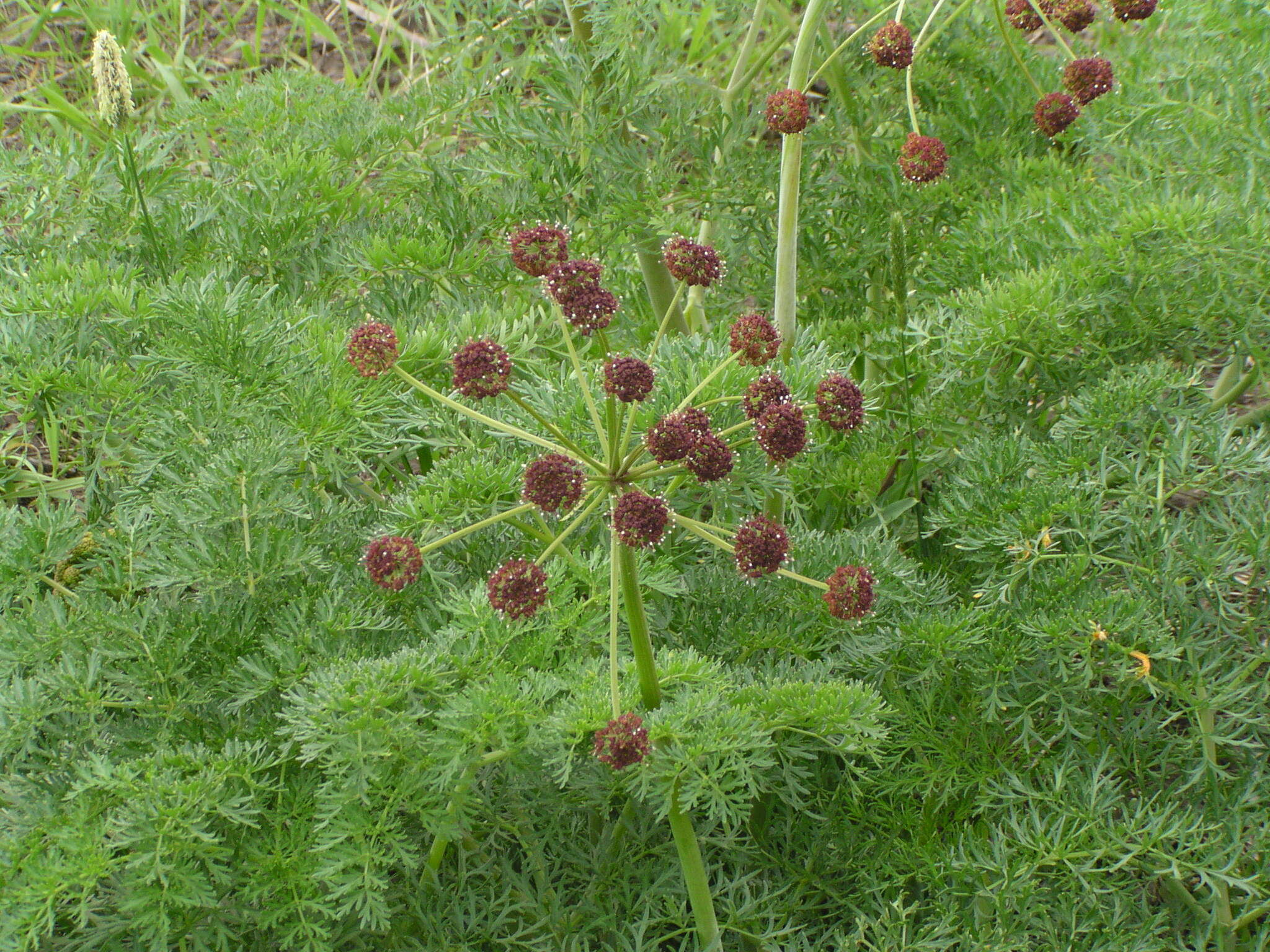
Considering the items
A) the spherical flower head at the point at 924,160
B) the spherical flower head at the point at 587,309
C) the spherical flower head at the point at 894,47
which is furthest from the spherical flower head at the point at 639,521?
the spherical flower head at the point at 894,47

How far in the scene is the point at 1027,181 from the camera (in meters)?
2.42

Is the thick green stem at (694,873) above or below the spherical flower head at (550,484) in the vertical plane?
below

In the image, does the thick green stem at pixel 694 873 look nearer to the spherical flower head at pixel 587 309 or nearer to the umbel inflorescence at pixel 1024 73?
the spherical flower head at pixel 587 309

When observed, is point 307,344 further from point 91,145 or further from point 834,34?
point 91,145

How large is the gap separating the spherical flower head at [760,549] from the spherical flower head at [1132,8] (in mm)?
1333

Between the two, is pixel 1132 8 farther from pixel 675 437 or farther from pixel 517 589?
pixel 517 589

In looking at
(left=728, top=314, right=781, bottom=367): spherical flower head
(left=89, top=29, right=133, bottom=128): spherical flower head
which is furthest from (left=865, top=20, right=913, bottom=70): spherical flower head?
(left=89, top=29, right=133, bottom=128): spherical flower head

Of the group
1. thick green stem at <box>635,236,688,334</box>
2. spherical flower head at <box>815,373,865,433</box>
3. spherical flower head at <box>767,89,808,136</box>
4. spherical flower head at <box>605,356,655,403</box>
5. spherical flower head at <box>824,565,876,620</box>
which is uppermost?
spherical flower head at <box>767,89,808,136</box>

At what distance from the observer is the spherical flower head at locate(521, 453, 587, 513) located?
127 centimetres

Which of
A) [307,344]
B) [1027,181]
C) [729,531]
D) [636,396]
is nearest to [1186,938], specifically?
[729,531]

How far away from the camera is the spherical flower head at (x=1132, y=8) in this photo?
206cm

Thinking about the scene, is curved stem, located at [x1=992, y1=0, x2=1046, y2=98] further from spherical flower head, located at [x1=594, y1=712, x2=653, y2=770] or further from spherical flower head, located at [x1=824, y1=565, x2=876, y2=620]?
spherical flower head, located at [x1=594, y1=712, x2=653, y2=770]

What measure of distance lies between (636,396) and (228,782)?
77 cm

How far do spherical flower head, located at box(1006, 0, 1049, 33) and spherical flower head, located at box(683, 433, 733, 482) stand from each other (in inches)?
53.5
